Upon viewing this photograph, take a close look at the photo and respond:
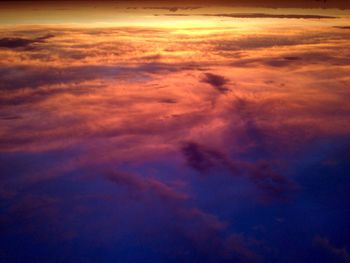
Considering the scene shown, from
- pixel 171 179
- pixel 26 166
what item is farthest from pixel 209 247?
pixel 26 166

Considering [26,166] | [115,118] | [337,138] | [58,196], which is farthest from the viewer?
[115,118]

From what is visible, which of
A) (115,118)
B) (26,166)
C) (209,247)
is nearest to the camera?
(209,247)

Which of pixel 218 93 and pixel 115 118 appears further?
pixel 218 93

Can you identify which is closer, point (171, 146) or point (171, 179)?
point (171, 179)

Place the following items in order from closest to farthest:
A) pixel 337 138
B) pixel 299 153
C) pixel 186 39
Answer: pixel 299 153 → pixel 337 138 → pixel 186 39

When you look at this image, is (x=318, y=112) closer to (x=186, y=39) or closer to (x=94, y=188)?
(x=94, y=188)

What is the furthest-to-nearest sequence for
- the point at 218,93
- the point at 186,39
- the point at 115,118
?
1. the point at 186,39
2. the point at 218,93
3. the point at 115,118

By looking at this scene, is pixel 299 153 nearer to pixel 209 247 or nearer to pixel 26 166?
pixel 209 247

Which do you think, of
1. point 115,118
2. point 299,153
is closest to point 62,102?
point 115,118
